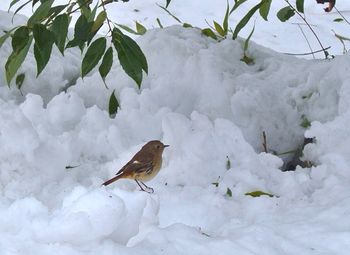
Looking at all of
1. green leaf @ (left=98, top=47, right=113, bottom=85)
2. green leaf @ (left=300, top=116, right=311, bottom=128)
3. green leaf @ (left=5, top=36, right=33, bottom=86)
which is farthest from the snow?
green leaf @ (left=98, top=47, right=113, bottom=85)

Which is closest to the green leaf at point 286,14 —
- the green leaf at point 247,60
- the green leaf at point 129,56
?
the green leaf at point 247,60

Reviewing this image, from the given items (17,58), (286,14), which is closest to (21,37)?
(17,58)

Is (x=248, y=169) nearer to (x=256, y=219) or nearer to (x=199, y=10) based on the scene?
(x=256, y=219)

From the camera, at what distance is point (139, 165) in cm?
204

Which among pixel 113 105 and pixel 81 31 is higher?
pixel 81 31

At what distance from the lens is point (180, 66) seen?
2660mm

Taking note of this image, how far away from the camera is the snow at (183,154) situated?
1.55 metres

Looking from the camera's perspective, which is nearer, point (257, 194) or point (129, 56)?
point (129, 56)

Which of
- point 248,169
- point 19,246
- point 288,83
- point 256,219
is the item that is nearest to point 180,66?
point 288,83

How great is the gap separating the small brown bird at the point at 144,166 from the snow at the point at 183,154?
2.4 inches

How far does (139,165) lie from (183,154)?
0.76ft

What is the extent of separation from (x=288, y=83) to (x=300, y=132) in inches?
9.6

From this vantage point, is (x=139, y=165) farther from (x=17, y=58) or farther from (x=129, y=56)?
(x=17, y=58)

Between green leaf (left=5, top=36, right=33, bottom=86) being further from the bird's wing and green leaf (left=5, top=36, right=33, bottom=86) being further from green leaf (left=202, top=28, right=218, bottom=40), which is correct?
green leaf (left=202, top=28, right=218, bottom=40)
